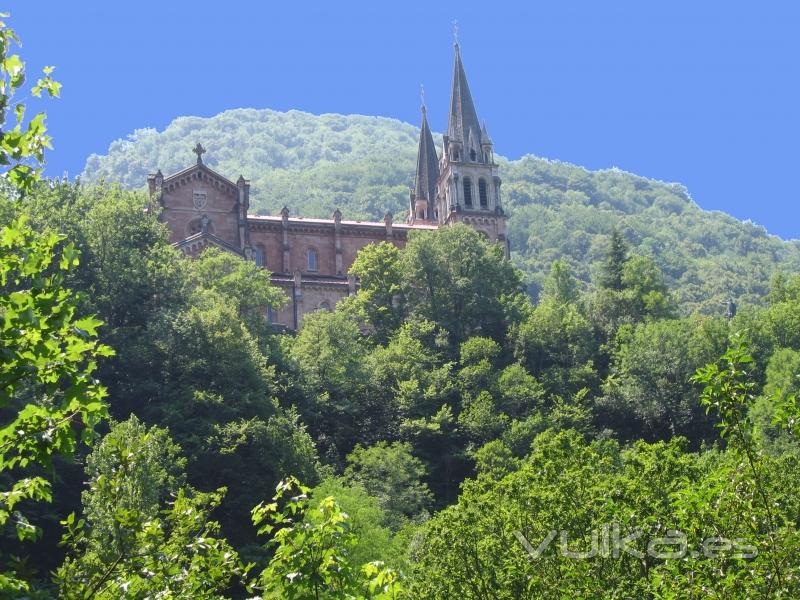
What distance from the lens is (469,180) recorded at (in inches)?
3637

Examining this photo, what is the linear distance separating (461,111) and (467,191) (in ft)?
27.3

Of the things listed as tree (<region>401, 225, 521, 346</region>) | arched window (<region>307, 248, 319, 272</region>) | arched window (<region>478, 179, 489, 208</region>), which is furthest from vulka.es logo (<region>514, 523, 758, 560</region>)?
arched window (<region>478, 179, 489, 208</region>)

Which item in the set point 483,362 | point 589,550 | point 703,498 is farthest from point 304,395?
point 703,498

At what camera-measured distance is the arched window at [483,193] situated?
91.8m

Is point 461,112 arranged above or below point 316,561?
above

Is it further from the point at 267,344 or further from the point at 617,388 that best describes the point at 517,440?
the point at 267,344

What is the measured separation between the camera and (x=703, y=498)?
15172mm

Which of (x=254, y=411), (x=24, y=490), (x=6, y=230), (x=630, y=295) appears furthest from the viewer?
(x=630, y=295)

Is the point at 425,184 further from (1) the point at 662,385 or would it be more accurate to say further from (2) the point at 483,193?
(1) the point at 662,385

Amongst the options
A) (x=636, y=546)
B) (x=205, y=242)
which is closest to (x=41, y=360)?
(x=636, y=546)

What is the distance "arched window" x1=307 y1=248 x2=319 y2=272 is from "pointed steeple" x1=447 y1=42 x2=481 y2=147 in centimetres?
1543

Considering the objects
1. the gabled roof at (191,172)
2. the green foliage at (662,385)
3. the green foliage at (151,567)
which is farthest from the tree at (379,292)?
the green foliage at (151,567)

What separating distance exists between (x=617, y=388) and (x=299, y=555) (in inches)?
1992

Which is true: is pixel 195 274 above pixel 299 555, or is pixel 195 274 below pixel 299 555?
above
